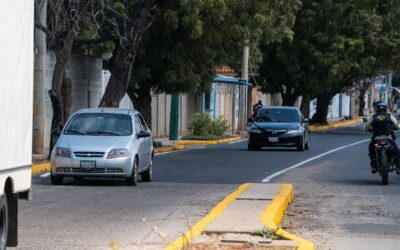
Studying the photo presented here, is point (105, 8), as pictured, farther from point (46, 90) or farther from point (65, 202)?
point (65, 202)

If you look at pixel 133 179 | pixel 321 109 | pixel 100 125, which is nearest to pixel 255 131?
pixel 100 125

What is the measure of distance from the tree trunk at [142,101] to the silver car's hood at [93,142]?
15.8 m

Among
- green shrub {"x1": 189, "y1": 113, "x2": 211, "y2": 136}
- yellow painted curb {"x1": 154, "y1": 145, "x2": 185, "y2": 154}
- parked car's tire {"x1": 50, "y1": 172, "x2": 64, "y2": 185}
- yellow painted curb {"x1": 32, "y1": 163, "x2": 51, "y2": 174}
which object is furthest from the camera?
green shrub {"x1": 189, "y1": 113, "x2": 211, "y2": 136}

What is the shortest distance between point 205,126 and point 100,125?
24095 millimetres

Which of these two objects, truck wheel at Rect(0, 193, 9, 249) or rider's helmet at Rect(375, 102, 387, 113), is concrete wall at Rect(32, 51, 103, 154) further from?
truck wheel at Rect(0, 193, 9, 249)

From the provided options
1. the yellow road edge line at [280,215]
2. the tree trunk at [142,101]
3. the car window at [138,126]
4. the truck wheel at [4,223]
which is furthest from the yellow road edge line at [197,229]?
the tree trunk at [142,101]

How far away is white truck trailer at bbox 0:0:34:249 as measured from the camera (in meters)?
8.94

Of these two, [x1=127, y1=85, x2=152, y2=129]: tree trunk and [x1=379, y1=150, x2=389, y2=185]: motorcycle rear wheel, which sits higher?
[x1=127, y1=85, x2=152, y2=129]: tree trunk

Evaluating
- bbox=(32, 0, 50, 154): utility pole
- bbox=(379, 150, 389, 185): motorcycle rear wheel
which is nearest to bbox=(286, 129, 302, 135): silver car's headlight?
bbox=(32, 0, 50, 154): utility pole

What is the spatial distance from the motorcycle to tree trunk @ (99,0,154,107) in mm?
10877

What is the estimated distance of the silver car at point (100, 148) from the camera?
19422mm

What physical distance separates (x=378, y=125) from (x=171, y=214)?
766 cm

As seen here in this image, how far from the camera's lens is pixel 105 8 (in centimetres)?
2911

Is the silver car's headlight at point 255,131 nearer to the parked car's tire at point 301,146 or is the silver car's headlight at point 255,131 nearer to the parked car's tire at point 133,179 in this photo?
the parked car's tire at point 301,146
